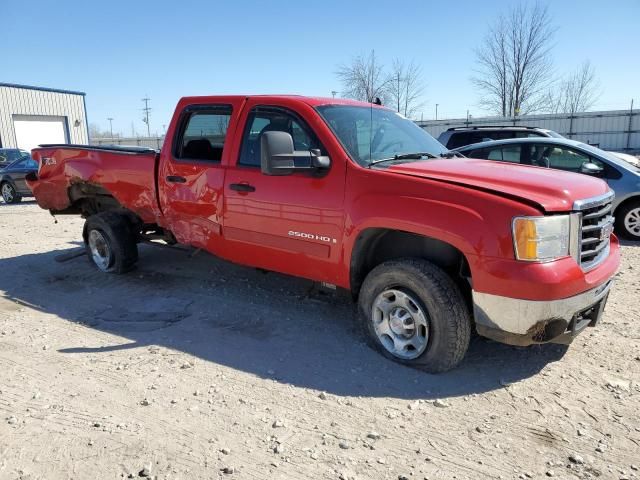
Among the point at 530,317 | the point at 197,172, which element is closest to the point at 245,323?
the point at 197,172

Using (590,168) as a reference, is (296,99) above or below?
above

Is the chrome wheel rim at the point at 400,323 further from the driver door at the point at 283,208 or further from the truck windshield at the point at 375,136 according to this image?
the truck windshield at the point at 375,136

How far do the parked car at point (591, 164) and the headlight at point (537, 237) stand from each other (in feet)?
15.5

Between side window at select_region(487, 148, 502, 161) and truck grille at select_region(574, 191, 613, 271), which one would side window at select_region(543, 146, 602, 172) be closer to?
side window at select_region(487, 148, 502, 161)

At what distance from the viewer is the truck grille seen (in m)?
3.35

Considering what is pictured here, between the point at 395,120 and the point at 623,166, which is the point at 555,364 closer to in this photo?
the point at 395,120

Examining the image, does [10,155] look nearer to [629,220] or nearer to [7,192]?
[7,192]

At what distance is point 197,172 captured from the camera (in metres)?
4.96

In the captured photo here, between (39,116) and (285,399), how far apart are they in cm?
3302

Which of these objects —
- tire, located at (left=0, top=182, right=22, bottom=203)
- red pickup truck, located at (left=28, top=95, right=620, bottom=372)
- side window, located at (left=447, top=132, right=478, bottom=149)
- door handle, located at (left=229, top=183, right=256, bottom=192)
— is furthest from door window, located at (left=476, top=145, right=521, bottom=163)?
tire, located at (left=0, top=182, right=22, bottom=203)

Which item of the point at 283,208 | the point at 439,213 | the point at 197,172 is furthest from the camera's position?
the point at 197,172

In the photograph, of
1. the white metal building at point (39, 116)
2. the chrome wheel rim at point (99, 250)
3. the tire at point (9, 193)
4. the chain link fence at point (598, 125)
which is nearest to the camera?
the chrome wheel rim at point (99, 250)

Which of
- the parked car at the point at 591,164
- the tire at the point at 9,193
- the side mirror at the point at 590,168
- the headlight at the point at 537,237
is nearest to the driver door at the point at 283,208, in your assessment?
the headlight at the point at 537,237

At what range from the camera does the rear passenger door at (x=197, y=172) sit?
4.84 metres
